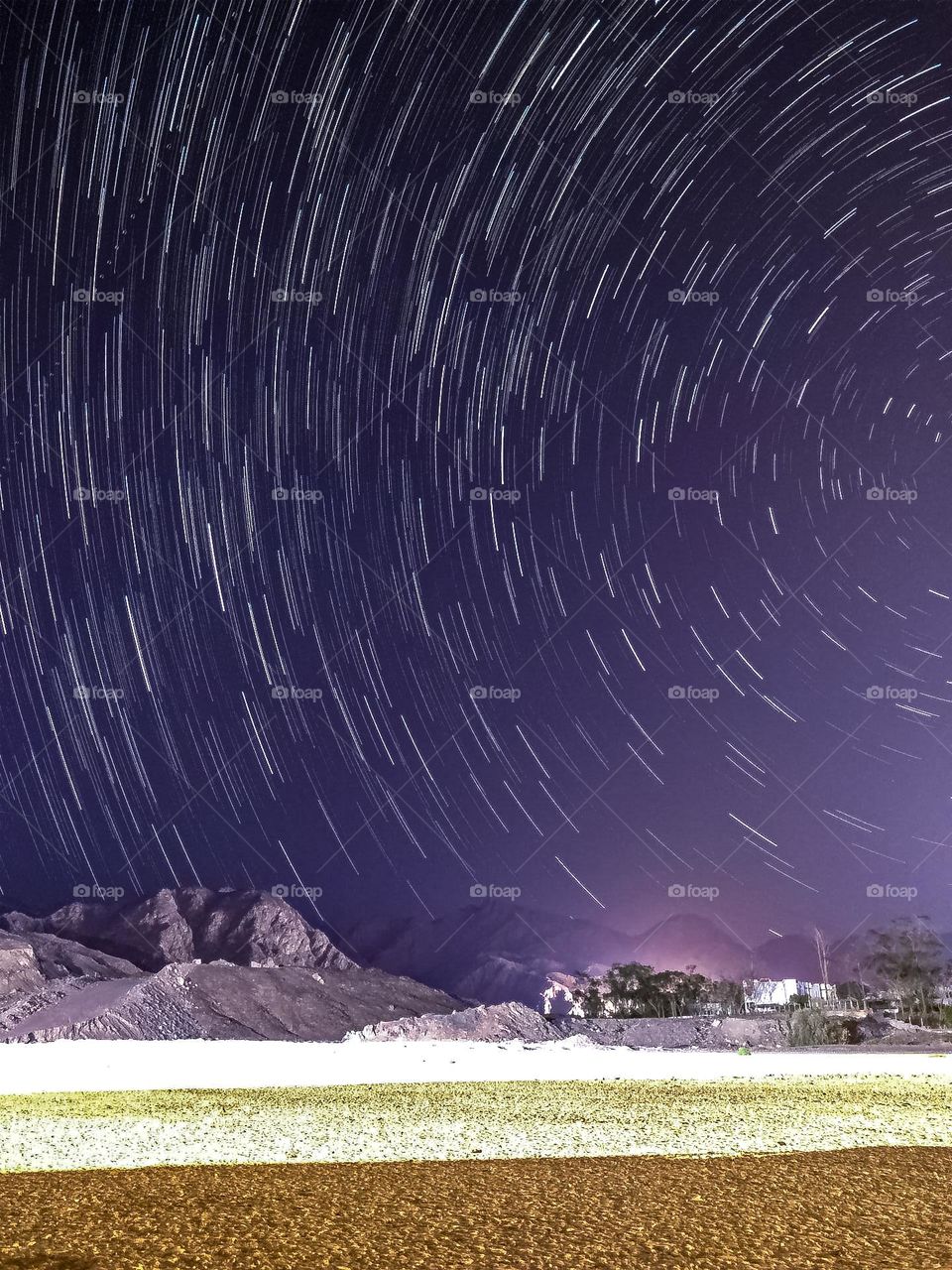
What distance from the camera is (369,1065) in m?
44.6

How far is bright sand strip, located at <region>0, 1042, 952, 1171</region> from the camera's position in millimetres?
16719

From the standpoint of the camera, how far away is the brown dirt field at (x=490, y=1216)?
9.41 m

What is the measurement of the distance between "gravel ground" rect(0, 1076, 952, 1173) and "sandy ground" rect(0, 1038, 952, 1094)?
577 cm

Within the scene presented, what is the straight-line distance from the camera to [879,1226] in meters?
10.8

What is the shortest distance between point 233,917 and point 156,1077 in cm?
16227

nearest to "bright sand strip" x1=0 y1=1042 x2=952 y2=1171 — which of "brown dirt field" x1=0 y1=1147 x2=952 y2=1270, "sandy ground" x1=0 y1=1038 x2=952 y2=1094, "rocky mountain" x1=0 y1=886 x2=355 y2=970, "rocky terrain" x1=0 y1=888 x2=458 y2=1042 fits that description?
"sandy ground" x1=0 y1=1038 x2=952 y2=1094

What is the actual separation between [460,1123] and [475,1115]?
1652 mm

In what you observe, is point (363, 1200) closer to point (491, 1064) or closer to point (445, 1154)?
point (445, 1154)

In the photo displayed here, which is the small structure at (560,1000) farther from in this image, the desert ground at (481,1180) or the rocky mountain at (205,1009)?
the desert ground at (481,1180)

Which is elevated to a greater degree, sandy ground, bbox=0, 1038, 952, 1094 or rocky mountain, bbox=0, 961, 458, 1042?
sandy ground, bbox=0, 1038, 952, 1094

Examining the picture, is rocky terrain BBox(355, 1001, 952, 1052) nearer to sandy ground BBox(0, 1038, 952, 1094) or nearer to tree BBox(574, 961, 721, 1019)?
sandy ground BBox(0, 1038, 952, 1094)

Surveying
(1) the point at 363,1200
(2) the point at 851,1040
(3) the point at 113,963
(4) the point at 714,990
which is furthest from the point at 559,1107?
(4) the point at 714,990

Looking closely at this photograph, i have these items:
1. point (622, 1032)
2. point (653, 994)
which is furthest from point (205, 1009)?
point (653, 994)

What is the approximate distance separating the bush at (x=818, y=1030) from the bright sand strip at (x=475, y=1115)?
28.9 metres
